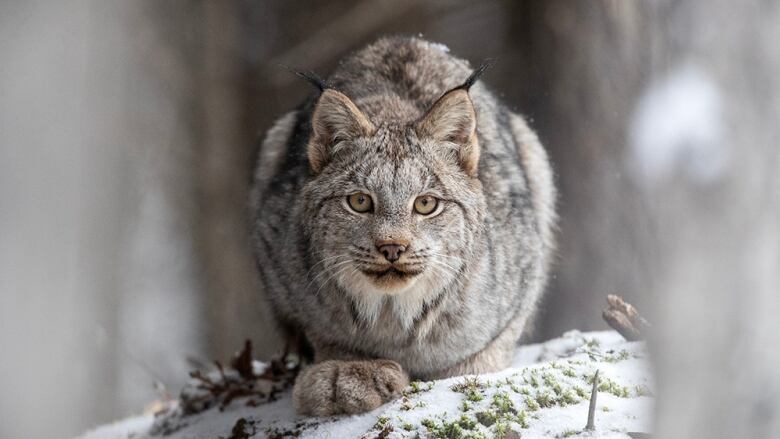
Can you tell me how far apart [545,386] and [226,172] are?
5.98m

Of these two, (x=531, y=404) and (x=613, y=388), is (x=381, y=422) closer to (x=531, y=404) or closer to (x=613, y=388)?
(x=531, y=404)

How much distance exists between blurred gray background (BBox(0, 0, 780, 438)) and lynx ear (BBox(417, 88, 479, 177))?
61cm

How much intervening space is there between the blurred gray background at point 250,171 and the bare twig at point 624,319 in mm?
81

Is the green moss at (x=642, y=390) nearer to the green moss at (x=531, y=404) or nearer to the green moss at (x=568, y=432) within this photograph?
the green moss at (x=568, y=432)

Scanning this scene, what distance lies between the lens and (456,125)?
139 inches

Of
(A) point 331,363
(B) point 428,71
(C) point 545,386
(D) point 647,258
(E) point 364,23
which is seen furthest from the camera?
(E) point 364,23

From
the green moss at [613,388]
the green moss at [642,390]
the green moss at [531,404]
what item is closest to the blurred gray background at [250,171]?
the green moss at [642,390]

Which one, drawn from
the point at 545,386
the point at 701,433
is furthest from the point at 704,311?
the point at 545,386

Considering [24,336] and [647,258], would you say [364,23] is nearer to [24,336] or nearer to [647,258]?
[24,336]

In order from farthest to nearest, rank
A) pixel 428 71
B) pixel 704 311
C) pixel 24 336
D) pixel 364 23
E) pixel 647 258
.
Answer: pixel 364 23, pixel 428 71, pixel 24 336, pixel 647 258, pixel 704 311

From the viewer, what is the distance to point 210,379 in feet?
14.6

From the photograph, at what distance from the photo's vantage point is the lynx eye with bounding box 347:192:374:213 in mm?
3328

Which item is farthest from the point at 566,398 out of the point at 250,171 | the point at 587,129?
the point at 250,171

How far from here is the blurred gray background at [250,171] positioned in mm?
2182
